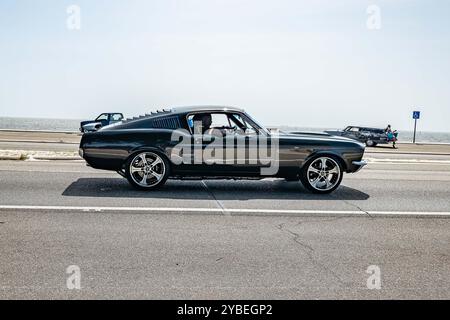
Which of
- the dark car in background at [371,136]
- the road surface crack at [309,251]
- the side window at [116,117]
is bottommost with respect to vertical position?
the dark car in background at [371,136]

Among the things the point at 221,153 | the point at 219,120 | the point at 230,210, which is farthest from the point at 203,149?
the point at 230,210

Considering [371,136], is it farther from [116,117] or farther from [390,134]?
[116,117]

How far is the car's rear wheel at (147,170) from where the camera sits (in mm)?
8445

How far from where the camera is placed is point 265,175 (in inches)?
342

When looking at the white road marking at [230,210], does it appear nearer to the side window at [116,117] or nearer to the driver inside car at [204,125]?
the driver inside car at [204,125]

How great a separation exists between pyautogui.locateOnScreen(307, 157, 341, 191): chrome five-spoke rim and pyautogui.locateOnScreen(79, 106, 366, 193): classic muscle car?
0.02 meters

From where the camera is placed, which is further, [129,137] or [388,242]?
[129,137]

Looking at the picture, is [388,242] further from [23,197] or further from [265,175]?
[23,197]

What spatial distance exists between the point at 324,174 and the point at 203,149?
7.63 ft

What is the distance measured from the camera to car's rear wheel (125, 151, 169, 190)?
27.7ft

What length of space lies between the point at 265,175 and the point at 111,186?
9.54ft

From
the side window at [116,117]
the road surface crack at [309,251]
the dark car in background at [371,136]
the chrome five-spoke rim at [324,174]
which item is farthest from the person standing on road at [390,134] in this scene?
the road surface crack at [309,251]
